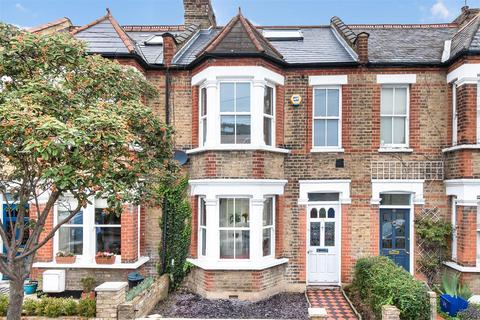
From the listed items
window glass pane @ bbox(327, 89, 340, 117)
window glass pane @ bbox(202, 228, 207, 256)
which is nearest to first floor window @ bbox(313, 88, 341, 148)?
window glass pane @ bbox(327, 89, 340, 117)

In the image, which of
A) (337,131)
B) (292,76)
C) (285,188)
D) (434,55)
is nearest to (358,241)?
(285,188)

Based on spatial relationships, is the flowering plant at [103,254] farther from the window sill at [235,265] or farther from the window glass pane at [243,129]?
the window glass pane at [243,129]

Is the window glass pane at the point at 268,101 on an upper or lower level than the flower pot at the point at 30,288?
upper

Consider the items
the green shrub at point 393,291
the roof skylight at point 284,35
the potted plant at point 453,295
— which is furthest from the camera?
the roof skylight at point 284,35

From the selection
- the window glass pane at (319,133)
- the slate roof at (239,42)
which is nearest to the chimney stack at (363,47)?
the window glass pane at (319,133)

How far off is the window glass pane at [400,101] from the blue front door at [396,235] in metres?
2.96

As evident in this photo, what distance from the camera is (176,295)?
31.8 feet

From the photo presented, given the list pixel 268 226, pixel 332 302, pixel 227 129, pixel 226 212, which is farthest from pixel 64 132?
pixel 332 302

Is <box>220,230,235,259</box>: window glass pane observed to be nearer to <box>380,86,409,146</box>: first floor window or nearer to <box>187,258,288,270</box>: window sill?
<box>187,258,288,270</box>: window sill

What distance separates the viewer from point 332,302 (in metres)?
9.27

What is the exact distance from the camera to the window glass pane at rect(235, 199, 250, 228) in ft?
31.8

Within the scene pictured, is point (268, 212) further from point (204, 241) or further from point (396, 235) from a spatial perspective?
point (396, 235)

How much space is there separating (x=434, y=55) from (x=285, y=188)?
20.1 feet

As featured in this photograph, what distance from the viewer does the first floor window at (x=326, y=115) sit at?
1050cm
